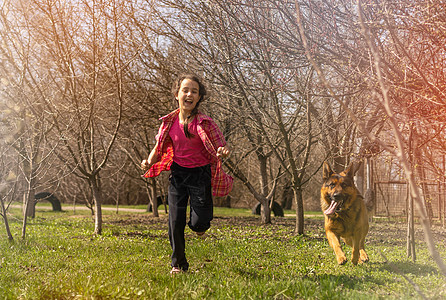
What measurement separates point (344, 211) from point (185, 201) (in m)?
1.76

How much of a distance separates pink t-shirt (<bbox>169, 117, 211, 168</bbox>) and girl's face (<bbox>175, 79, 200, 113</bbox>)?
171 mm

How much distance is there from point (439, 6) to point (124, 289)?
3.31m

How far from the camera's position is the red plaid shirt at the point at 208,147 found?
152 inches

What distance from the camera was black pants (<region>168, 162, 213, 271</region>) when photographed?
3.87 metres

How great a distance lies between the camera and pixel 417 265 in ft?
14.2

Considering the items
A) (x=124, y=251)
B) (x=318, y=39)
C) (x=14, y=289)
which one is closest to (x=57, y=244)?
(x=124, y=251)

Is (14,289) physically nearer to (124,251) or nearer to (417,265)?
(124,251)

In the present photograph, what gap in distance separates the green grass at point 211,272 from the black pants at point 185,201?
1.10 feet

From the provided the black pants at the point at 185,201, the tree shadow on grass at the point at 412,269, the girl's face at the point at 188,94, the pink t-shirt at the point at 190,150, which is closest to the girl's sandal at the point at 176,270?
the black pants at the point at 185,201

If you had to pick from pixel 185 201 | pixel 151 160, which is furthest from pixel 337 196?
pixel 151 160

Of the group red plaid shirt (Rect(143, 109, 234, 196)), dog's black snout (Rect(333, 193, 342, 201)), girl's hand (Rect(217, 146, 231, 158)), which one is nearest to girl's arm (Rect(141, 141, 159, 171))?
red plaid shirt (Rect(143, 109, 234, 196))

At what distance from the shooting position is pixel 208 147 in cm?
385

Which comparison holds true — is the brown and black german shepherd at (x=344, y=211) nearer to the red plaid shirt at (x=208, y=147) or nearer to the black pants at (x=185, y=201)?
the red plaid shirt at (x=208, y=147)

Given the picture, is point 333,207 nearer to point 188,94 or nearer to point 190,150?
point 190,150
